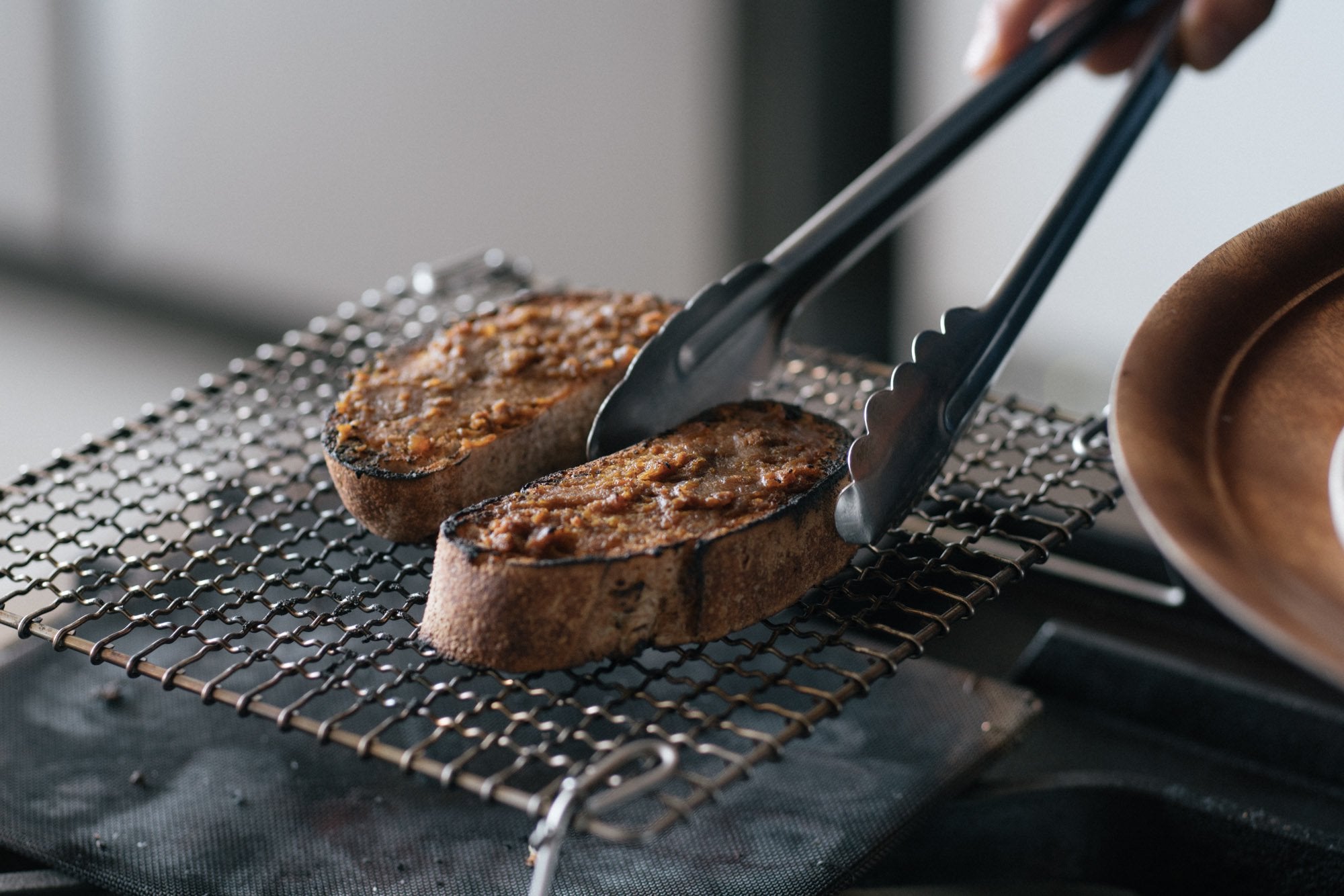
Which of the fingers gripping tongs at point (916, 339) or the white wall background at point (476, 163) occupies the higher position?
the fingers gripping tongs at point (916, 339)

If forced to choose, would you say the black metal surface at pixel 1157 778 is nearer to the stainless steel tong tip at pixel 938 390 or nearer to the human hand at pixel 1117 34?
the stainless steel tong tip at pixel 938 390

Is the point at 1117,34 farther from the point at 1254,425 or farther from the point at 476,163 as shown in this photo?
the point at 476,163

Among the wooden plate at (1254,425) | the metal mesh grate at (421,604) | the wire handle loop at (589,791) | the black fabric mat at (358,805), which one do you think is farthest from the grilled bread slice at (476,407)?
the wooden plate at (1254,425)

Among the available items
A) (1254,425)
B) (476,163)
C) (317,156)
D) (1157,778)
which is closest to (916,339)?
(1254,425)

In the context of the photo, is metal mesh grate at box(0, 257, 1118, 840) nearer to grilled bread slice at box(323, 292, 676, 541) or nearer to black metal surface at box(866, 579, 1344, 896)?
grilled bread slice at box(323, 292, 676, 541)

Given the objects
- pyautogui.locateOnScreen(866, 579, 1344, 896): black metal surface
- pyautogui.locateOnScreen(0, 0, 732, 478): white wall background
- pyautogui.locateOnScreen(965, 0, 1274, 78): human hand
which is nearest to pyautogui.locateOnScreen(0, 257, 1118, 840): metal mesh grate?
pyautogui.locateOnScreen(866, 579, 1344, 896): black metal surface
